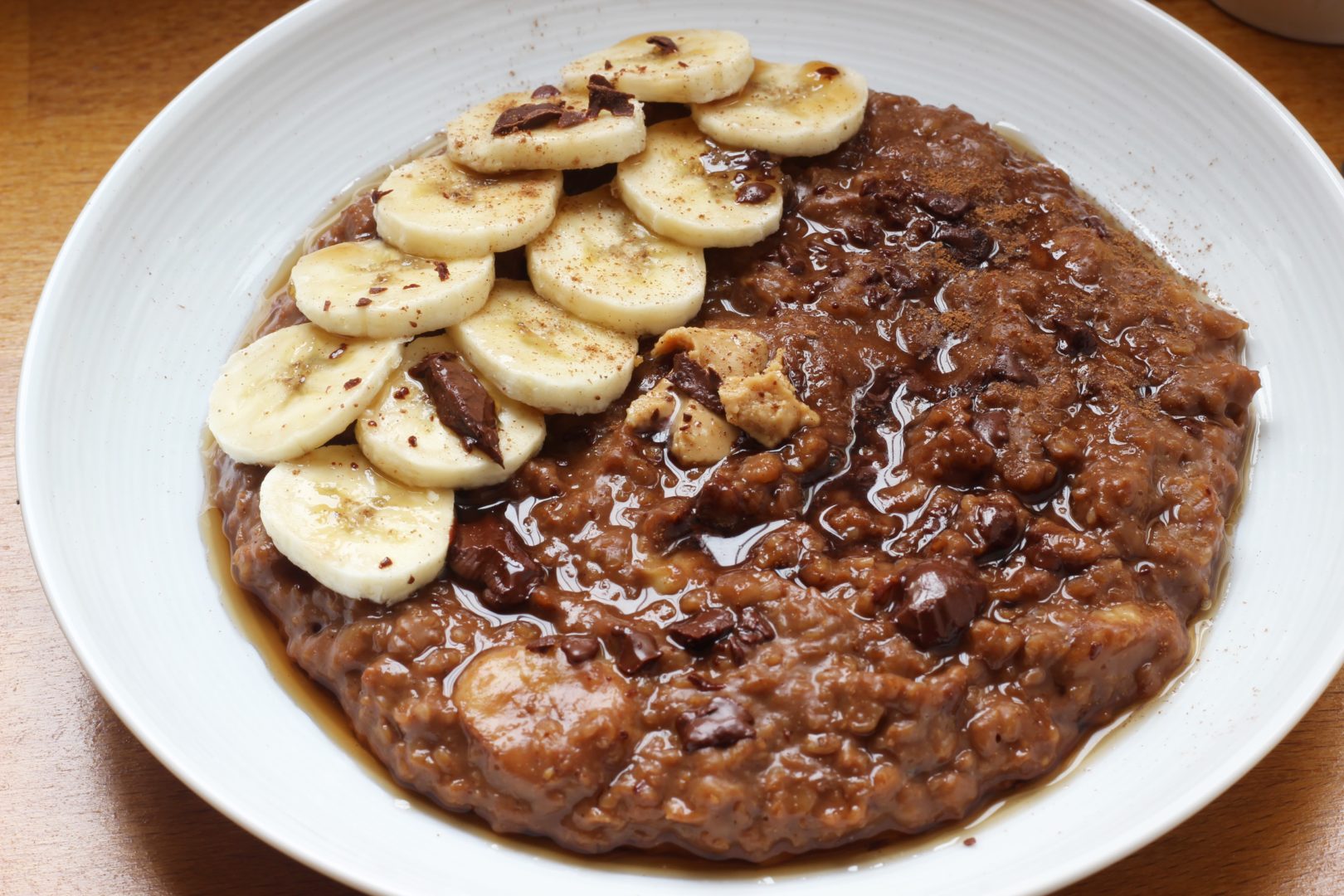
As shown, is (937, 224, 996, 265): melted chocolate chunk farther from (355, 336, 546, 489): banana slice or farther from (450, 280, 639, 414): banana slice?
(355, 336, 546, 489): banana slice

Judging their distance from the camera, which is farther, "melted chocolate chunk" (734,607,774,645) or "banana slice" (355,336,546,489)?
"banana slice" (355,336,546,489)

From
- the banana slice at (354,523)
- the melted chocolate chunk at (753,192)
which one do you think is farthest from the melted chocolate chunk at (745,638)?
the melted chocolate chunk at (753,192)

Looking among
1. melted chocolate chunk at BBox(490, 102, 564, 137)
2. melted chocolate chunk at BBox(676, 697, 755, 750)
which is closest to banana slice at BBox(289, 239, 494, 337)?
melted chocolate chunk at BBox(490, 102, 564, 137)

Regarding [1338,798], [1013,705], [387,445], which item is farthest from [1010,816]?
[387,445]

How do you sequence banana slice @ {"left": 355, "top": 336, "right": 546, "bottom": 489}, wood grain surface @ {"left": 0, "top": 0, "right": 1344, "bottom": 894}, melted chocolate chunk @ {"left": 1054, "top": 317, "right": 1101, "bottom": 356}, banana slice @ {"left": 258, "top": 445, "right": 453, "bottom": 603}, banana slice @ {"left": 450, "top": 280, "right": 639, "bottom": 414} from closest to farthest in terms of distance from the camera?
wood grain surface @ {"left": 0, "top": 0, "right": 1344, "bottom": 894}
banana slice @ {"left": 258, "top": 445, "right": 453, "bottom": 603}
banana slice @ {"left": 355, "top": 336, "right": 546, "bottom": 489}
banana slice @ {"left": 450, "top": 280, "right": 639, "bottom": 414}
melted chocolate chunk @ {"left": 1054, "top": 317, "right": 1101, "bottom": 356}

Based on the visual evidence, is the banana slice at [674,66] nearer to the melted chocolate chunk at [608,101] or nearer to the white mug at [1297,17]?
the melted chocolate chunk at [608,101]

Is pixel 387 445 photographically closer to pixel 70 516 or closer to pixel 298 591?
Result: pixel 298 591

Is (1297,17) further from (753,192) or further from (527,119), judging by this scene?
(527,119)
